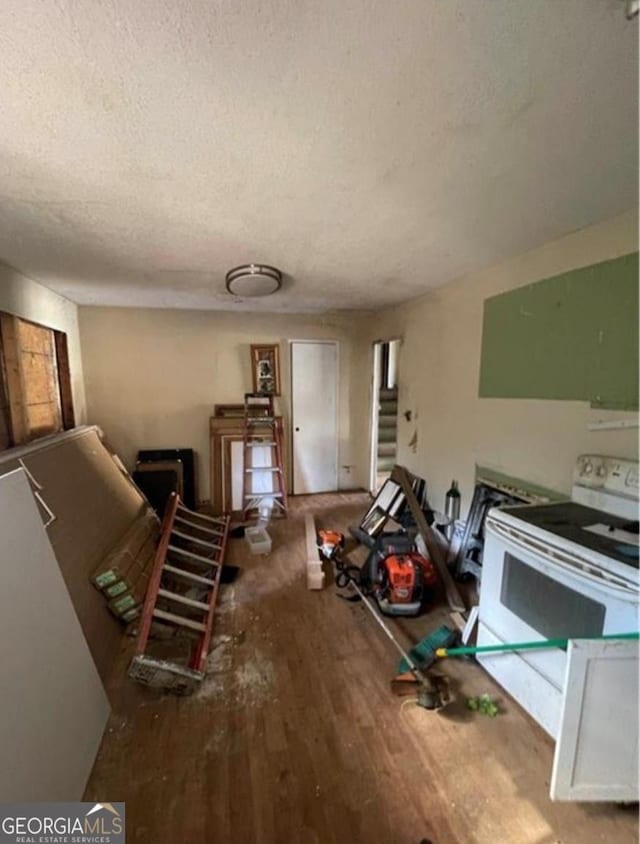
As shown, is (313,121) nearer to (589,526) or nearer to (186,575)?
(589,526)

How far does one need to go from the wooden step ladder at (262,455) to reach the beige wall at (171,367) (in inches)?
10.5

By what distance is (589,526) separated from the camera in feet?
5.33

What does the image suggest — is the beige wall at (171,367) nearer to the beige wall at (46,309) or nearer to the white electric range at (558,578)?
the beige wall at (46,309)

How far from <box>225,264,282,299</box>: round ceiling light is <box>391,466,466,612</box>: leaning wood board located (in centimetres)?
198

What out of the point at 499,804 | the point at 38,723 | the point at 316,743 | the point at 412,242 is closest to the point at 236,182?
the point at 412,242

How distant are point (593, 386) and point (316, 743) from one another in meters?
2.09

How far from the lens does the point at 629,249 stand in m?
1.66

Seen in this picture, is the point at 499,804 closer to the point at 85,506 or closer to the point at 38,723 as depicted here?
the point at 38,723

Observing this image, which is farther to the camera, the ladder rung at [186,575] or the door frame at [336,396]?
the door frame at [336,396]

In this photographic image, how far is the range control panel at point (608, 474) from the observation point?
163 cm

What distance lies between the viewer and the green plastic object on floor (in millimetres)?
1924

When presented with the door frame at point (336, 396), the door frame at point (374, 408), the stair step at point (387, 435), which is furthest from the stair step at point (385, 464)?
the door frame at point (336, 396)

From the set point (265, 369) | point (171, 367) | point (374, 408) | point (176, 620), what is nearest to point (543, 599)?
point (176, 620)

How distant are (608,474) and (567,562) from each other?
58 cm
